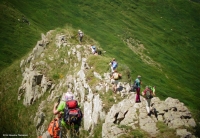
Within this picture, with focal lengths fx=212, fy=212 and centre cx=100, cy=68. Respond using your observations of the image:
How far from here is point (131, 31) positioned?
109562mm

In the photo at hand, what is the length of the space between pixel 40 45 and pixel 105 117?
2271 centimetres

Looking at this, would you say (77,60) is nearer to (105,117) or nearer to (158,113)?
(105,117)

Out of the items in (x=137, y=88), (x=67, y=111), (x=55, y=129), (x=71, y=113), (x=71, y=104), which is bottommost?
(x=55, y=129)

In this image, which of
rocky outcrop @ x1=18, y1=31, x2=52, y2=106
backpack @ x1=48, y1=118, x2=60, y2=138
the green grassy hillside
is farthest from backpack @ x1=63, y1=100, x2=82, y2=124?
the green grassy hillside

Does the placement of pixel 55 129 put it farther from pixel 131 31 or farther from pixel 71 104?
pixel 131 31

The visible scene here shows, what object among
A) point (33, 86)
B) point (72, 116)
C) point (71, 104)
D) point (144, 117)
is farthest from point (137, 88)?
point (33, 86)

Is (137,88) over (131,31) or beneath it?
beneath

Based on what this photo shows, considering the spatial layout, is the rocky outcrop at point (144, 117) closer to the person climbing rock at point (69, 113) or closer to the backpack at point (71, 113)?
the person climbing rock at point (69, 113)

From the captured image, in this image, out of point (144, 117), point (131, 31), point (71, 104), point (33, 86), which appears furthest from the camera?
point (131, 31)

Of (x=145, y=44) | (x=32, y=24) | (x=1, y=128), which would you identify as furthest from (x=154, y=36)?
(x=1, y=128)

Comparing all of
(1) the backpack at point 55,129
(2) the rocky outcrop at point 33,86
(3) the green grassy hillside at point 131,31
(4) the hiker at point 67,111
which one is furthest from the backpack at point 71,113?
(3) the green grassy hillside at point 131,31

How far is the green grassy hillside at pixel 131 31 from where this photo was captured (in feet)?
212

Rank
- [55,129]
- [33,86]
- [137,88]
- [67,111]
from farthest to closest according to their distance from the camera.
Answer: [33,86] < [137,88] < [67,111] < [55,129]

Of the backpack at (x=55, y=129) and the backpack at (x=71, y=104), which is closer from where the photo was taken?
the backpack at (x=55, y=129)
